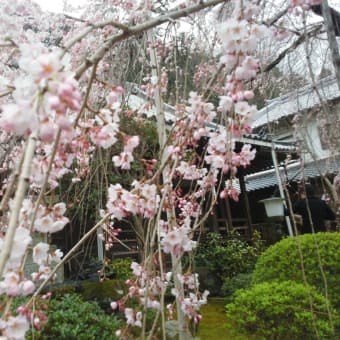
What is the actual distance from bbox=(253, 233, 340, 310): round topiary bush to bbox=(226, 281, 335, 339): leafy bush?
508 mm

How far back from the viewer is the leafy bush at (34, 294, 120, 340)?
9.04 ft

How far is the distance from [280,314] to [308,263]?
87 centimetres

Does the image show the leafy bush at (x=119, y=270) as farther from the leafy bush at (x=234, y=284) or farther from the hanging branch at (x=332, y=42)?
the hanging branch at (x=332, y=42)

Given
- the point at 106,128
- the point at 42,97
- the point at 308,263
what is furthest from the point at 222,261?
the point at 42,97

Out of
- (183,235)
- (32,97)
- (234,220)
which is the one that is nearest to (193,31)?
(183,235)

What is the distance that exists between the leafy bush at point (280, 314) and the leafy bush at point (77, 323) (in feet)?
3.34

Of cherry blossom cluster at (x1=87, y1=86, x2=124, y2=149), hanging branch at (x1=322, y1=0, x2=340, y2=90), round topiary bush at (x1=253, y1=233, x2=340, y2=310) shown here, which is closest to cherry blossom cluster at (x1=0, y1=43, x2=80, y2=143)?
cherry blossom cluster at (x1=87, y1=86, x2=124, y2=149)

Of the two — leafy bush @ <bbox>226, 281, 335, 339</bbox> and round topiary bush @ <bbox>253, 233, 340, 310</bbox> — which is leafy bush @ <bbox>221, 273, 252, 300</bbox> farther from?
leafy bush @ <bbox>226, 281, 335, 339</bbox>

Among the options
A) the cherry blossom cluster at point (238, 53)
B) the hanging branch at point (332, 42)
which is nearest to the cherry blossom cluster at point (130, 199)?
the cherry blossom cluster at point (238, 53)

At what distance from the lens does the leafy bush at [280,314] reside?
250 cm

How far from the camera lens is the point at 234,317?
2758mm

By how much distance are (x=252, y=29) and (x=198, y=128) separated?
48 cm

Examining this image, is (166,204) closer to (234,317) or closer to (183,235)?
(183,235)

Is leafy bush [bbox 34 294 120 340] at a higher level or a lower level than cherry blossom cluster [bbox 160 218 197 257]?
lower
